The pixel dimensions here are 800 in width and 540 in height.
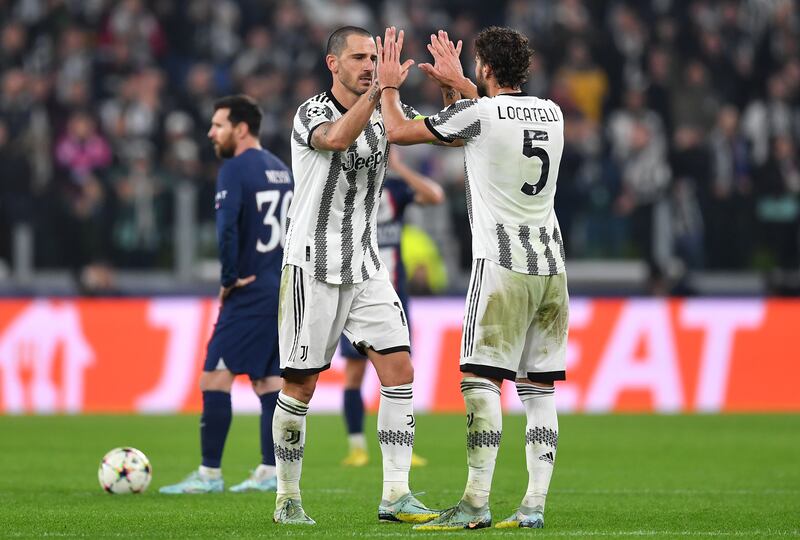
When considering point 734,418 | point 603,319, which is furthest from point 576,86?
point 734,418

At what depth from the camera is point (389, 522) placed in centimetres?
778

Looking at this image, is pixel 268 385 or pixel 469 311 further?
pixel 268 385

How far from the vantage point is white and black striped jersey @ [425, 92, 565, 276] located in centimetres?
739

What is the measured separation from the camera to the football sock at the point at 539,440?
24.8 feet

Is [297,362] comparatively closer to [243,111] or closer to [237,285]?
[237,285]

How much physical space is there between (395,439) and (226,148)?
115 inches

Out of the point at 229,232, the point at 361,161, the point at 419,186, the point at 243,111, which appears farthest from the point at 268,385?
the point at 419,186

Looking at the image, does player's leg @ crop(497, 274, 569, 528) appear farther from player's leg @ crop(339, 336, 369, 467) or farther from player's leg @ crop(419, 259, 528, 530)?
player's leg @ crop(339, 336, 369, 467)

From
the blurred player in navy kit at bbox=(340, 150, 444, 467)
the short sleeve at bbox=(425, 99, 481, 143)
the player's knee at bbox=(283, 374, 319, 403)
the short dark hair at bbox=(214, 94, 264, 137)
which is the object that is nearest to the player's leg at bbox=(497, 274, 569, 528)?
the short sleeve at bbox=(425, 99, 481, 143)

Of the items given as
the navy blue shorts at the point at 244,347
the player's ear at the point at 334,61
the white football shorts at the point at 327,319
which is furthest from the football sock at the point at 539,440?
the navy blue shorts at the point at 244,347

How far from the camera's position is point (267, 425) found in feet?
32.0

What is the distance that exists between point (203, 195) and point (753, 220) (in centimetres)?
698

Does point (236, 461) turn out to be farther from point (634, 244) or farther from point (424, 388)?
point (634, 244)

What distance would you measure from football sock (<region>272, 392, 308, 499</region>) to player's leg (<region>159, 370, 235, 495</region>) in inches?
75.7
